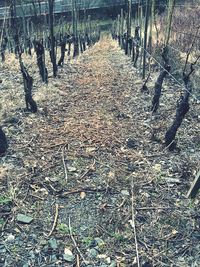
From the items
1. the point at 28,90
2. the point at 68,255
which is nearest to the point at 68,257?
the point at 68,255

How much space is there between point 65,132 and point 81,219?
3.25 metres

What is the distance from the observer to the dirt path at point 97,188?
197 inches

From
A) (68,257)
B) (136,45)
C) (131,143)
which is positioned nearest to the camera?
(68,257)

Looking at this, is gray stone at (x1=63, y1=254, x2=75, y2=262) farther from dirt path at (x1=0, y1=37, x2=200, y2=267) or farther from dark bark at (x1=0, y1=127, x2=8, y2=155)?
dark bark at (x1=0, y1=127, x2=8, y2=155)

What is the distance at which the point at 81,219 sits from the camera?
5.61 metres

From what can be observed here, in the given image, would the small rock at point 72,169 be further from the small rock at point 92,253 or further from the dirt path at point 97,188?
the small rock at point 92,253

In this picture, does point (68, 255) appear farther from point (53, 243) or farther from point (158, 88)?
point (158, 88)

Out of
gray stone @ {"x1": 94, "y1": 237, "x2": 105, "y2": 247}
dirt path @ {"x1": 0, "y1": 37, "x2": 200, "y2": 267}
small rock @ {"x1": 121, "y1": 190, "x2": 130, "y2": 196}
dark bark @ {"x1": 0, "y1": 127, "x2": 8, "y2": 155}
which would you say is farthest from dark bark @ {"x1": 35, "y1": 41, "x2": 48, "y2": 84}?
gray stone @ {"x1": 94, "y1": 237, "x2": 105, "y2": 247}

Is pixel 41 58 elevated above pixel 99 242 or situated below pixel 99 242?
above

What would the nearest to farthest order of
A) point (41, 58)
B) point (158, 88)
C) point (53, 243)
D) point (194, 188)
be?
point (53, 243) < point (194, 188) < point (158, 88) < point (41, 58)

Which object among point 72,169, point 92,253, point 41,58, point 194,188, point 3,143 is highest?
point 41,58

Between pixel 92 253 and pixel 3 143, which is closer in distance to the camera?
pixel 92 253

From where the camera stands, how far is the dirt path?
A: 16.5ft

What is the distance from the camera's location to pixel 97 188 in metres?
6.35
